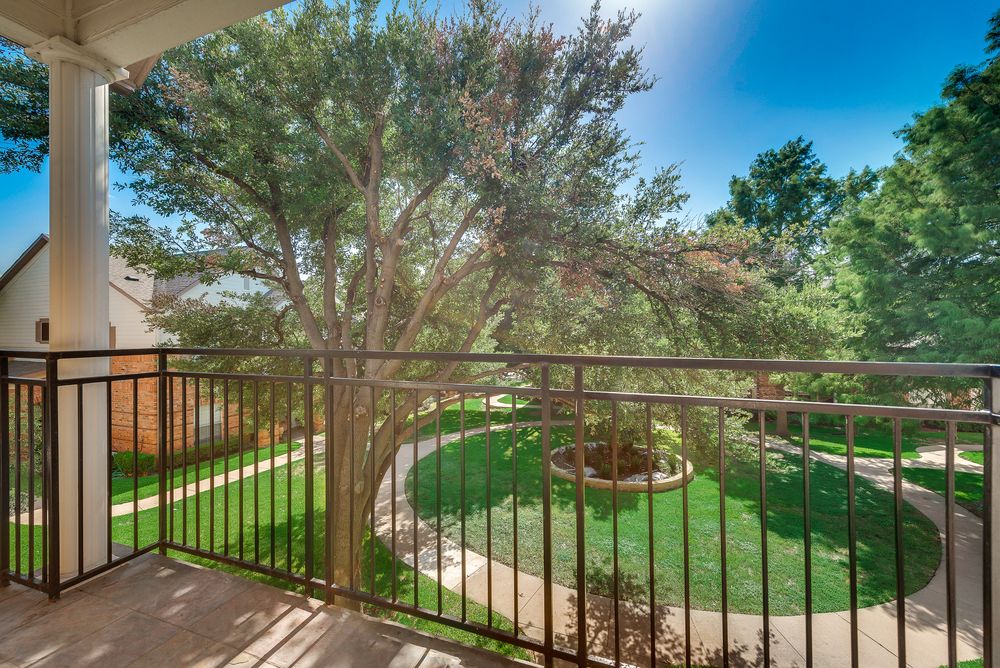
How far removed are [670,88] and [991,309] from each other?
542 cm

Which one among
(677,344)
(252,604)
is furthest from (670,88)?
(252,604)

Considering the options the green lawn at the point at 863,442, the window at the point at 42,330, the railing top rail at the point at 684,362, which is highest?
the window at the point at 42,330

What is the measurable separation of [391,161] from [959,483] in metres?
11.4

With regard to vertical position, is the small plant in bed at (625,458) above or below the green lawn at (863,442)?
above

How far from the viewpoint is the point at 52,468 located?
182 centimetres

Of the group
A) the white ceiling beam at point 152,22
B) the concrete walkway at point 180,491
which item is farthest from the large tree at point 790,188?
the white ceiling beam at point 152,22

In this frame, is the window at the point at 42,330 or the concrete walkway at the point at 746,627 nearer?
the window at the point at 42,330

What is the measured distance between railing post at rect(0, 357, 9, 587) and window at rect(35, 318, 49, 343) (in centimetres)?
63

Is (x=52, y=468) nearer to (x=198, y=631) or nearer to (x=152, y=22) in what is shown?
(x=198, y=631)

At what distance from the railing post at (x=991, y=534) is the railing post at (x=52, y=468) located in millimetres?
3188

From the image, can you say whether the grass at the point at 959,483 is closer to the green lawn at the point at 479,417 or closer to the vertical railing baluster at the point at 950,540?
the green lawn at the point at 479,417

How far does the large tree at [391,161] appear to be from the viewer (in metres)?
4.15

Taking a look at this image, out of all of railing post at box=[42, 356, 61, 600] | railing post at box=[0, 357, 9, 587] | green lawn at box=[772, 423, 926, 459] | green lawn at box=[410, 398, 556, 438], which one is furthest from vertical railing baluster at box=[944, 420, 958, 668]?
green lawn at box=[410, 398, 556, 438]

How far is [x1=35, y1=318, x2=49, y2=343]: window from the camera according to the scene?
2449 millimetres
